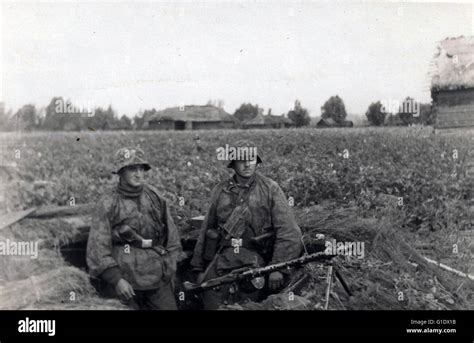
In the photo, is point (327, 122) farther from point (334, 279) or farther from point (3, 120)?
point (3, 120)

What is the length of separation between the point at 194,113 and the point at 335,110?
1.83 metres

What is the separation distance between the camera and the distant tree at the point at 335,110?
251 inches

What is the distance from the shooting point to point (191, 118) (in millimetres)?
6434

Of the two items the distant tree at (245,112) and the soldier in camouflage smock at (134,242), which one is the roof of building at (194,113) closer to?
the distant tree at (245,112)

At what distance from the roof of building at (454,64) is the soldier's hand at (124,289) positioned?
4561 millimetres

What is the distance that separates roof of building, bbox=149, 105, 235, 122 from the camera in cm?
633

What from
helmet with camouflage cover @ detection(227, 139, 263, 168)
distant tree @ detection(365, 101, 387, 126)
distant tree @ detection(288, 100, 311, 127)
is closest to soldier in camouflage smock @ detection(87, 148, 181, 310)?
helmet with camouflage cover @ detection(227, 139, 263, 168)

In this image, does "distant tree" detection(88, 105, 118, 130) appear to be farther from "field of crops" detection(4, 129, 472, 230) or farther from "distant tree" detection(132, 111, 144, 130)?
"distant tree" detection(132, 111, 144, 130)

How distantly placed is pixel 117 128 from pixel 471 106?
15.5 ft

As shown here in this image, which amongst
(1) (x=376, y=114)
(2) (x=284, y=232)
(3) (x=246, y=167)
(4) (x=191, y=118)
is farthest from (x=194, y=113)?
(1) (x=376, y=114)

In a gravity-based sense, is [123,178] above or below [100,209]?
above
